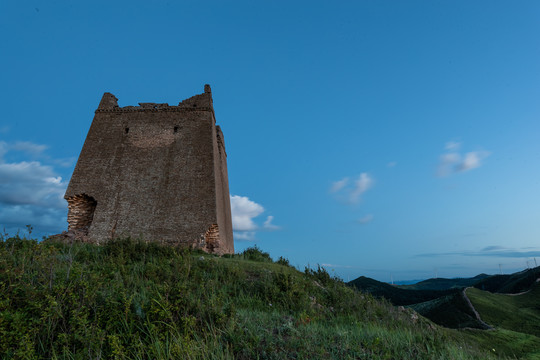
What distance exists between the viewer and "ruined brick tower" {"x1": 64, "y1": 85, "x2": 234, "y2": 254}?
14.9 m

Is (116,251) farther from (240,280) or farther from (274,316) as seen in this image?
→ (274,316)

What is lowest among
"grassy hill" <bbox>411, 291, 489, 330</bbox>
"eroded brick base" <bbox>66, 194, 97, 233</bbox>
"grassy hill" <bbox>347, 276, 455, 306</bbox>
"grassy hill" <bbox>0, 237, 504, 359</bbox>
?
"grassy hill" <bbox>347, 276, 455, 306</bbox>

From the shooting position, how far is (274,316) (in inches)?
203

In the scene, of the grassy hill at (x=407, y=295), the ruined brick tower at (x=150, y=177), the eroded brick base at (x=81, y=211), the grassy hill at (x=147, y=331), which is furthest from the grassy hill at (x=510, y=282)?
the eroded brick base at (x=81, y=211)

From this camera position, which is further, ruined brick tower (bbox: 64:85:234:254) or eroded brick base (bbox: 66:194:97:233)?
eroded brick base (bbox: 66:194:97:233)

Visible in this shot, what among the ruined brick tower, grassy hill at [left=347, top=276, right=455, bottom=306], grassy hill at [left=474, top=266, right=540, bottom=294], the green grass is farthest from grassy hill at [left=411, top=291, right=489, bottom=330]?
the ruined brick tower

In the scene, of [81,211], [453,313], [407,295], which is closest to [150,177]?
[81,211]

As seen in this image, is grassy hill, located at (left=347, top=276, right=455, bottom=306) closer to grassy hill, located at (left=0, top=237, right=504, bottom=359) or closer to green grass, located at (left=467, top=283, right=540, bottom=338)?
green grass, located at (left=467, top=283, right=540, bottom=338)

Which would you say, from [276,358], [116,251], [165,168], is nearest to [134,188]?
[165,168]

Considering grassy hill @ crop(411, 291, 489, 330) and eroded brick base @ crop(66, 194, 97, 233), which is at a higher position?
eroded brick base @ crop(66, 194, 97, 233)

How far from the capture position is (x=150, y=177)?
16.0 metres

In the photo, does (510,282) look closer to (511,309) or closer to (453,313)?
(511,309)

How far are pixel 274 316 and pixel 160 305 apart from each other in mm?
2017

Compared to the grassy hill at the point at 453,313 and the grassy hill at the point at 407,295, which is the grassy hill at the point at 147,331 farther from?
the grassy hill at the point at 407,295
